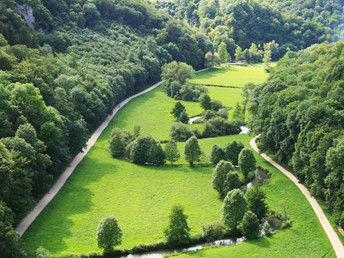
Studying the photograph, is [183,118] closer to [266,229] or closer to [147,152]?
[147,152]

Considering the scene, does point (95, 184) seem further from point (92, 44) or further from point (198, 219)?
point (92, 44)

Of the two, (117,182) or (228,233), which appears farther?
(117,182)

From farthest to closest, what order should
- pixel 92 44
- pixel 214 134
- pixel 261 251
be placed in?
pixel 92 44
pixel 214 134
pixel 261 251

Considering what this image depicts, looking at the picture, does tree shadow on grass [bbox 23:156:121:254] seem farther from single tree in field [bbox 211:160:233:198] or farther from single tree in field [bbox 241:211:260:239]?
single tree in field [bbox 241:211:260:239]

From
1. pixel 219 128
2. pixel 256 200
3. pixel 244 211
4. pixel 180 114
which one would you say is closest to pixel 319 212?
pixel 256 200

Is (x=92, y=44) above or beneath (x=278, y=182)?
above

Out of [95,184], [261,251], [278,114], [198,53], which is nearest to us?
[261,251]

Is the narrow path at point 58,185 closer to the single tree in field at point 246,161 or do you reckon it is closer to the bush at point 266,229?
the single tree in field at point 246,161

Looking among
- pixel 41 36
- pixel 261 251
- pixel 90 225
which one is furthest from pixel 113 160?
pixel 41 36
